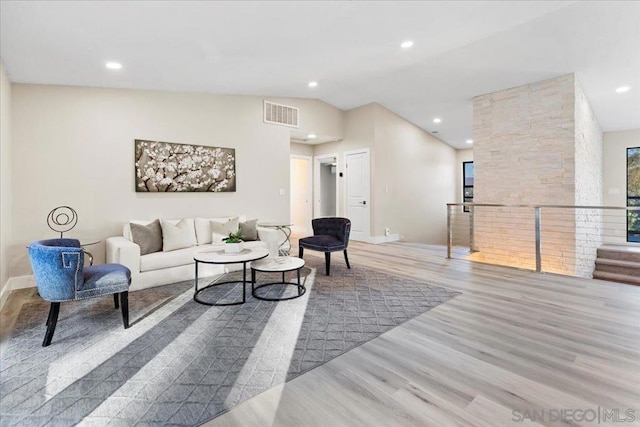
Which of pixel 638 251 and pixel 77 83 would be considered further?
pixel 638 251

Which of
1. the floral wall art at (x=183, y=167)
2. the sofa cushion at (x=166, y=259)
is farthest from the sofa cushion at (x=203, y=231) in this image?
the floral wall art at (x=183, y=167)

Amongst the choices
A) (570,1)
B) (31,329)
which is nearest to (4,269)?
(31,329)

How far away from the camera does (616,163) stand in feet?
24.9

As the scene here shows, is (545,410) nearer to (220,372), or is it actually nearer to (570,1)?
(220,372)

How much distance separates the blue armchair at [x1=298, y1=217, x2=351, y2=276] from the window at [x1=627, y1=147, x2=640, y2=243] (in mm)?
7537

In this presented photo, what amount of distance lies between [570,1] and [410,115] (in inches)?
161

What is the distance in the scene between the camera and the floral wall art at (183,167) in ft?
14.7

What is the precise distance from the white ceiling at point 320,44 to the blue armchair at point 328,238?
2.30 metres

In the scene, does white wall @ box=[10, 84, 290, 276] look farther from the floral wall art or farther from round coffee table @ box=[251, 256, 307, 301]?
round coffee table @ box=[251, 256, 307, 301]

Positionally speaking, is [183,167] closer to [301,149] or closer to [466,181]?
[301,149]

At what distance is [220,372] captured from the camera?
1.93 m

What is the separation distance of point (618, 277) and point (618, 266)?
0.29 m

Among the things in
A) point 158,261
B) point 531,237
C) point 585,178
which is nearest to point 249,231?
point 158,261

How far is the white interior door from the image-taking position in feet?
22.8
